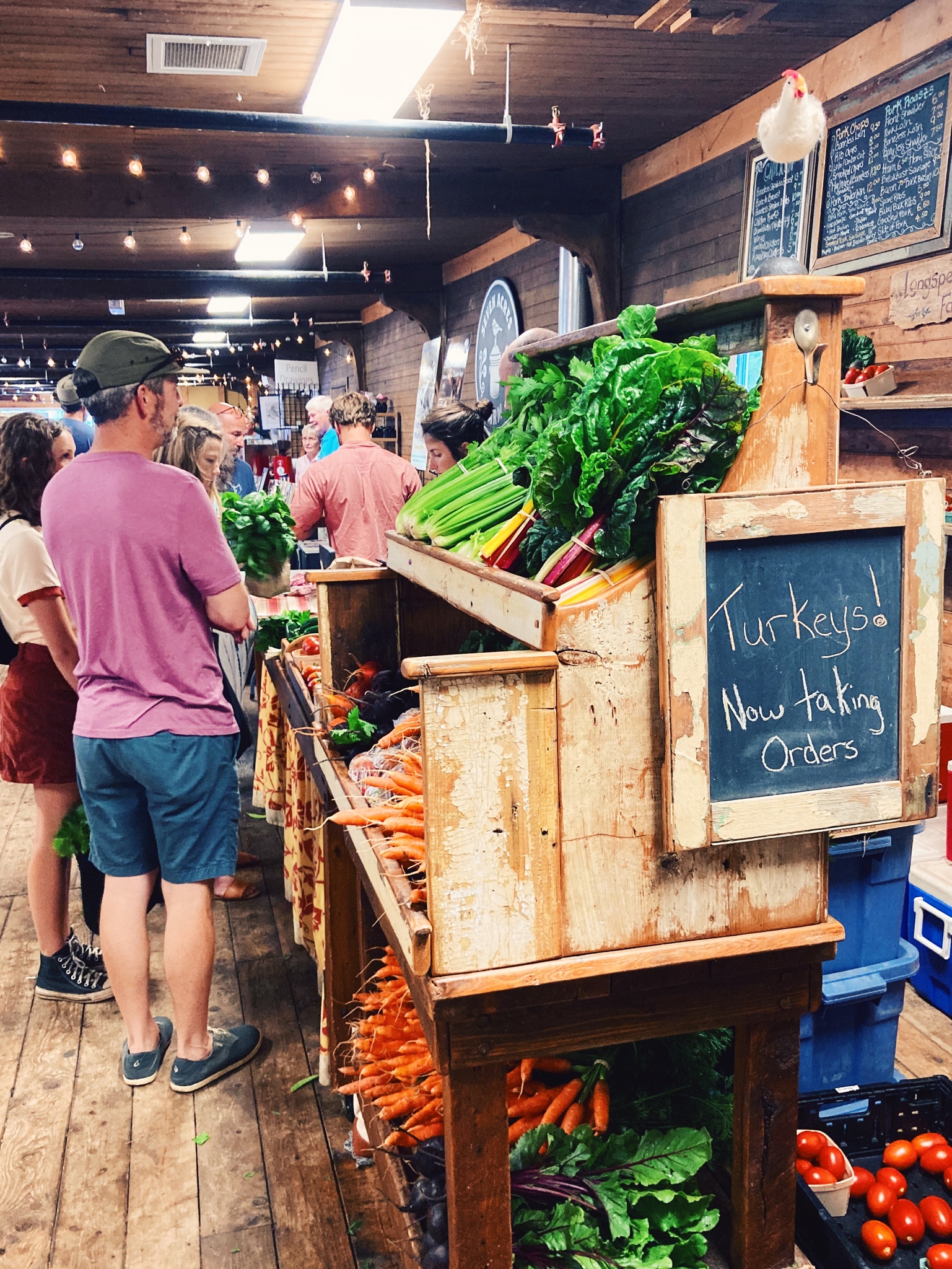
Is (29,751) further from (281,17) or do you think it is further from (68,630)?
(281,17)

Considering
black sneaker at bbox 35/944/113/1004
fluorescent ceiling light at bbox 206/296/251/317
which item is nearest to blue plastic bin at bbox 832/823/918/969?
black sneaker at bbox 35/944/113/1004

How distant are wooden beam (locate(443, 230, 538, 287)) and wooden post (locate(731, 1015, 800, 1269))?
250 inches

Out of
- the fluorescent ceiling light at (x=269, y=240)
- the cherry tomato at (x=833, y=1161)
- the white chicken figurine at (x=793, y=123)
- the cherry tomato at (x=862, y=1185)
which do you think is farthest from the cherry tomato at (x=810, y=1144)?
the fluorescent ceiling light at (x=269, y=240)

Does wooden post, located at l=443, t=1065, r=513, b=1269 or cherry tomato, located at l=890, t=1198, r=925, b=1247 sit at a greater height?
wooden post, located at l=443, t=1065, r=513, b=1269

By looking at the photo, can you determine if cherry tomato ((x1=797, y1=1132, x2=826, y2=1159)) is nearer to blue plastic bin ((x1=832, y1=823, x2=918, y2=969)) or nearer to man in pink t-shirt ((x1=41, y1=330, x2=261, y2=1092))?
blue plastic bin ((x1=832, y1=823, x2=918, y2=969))

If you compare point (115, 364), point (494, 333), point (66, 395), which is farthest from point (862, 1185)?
point (494, 333)

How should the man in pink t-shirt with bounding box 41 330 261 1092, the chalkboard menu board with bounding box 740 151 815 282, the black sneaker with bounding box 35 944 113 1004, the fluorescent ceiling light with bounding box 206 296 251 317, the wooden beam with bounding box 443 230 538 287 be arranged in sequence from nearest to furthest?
the man in pink t-shirt with bounding box 41 330 261 1092
the black sneaker with bounding box 35 944 113 1004
the chalkboard menu board with bounding box 740 151 815 282
the wooden beam with bounding box 443 230 538 287
the fluorescent ceiling light with bounding box 206 296 251 317

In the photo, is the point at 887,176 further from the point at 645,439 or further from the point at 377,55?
the point at 645,439

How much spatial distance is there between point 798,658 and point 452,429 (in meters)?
2.53

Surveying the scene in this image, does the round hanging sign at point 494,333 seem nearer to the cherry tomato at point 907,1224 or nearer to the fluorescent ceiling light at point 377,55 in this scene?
the fluorescent ceiling light at point 377,55

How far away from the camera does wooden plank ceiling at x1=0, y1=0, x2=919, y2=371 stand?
3.61 m

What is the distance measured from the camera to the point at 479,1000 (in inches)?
51.9

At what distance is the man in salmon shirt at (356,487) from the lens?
4.55m

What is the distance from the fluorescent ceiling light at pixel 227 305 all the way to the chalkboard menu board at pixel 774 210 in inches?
262
